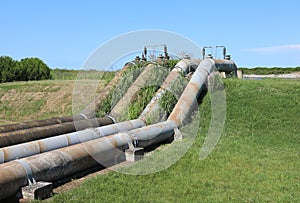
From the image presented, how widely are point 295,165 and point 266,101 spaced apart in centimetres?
570

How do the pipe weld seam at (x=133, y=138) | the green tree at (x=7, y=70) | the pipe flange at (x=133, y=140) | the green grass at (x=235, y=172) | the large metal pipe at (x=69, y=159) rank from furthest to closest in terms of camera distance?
1. the green tree at (x=7, y=70)
2. the pipe weld seam at (x=133, y=138)
3. the pipe flange at (x=133, y=140)
4. the green grass at (x=235, y=172)
5. the large metal pipe at (x=69, y=159)

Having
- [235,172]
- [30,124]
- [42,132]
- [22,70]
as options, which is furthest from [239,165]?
[22,70]

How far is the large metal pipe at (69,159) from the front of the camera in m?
6.35

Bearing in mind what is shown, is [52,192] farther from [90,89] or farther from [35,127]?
[90,89]

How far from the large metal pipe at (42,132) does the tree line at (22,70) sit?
79.1ft

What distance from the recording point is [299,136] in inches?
459

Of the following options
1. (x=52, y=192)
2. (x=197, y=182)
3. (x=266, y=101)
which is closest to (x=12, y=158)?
(x=52, y=192)

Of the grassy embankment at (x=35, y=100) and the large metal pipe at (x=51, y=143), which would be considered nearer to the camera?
the large metal pipe at (x=51, y=143)

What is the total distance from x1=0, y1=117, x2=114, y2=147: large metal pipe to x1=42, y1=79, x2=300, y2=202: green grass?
99.0 inches

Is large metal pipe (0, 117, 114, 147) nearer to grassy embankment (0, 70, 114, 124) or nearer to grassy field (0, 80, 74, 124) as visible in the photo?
grassy embankment (0, 70, 114, 124)

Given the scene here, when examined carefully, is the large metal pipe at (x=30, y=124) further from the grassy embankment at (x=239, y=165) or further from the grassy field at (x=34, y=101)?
the grassy field at (x=34, y=101)

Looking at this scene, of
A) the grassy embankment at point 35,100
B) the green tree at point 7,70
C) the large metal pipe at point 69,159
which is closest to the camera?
the large metal pipe at point 69,159

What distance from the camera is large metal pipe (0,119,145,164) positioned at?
7521 millimetres

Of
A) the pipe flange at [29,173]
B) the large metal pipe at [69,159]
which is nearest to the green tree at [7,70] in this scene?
the large metal pipe at [69,159]
